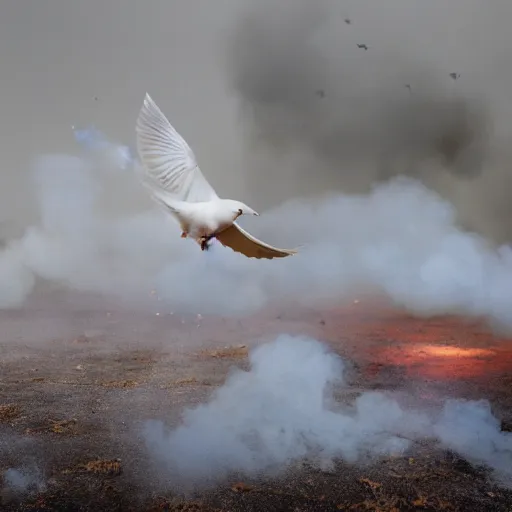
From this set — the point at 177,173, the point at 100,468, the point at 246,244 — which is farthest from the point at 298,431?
the point at 177,173

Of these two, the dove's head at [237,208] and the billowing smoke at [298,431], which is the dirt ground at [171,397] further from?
the dove's head at [237,208]

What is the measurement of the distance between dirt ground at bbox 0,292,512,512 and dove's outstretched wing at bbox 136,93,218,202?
9.13 metres

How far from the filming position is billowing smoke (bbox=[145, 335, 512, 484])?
14.5m

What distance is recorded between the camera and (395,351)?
98.7 feet

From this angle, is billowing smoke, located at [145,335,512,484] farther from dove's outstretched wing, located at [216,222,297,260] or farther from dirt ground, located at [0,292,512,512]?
dove's outstretched wing, located at [216,222,297,260]

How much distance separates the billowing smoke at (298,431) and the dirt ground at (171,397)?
2.14 ft

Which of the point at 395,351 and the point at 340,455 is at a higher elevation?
the point at 395,351

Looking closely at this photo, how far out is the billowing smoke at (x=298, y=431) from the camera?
14516 millimetres

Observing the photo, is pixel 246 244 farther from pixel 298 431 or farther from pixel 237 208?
pixel 298 431

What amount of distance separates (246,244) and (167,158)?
147 centimetres

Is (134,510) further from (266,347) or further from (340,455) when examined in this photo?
(266,347)

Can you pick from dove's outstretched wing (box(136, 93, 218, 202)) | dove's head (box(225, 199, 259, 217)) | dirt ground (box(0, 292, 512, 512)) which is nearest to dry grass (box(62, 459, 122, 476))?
dirt ground (box(0, 292, 512, 512))

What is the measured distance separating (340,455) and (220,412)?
5.09 m

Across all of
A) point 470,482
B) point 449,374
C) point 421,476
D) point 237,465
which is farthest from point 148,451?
point 449,374
